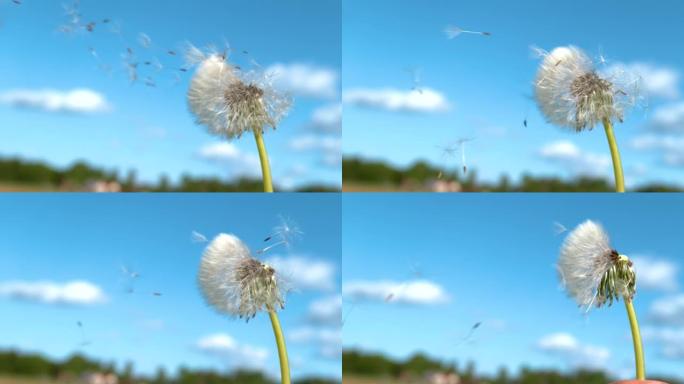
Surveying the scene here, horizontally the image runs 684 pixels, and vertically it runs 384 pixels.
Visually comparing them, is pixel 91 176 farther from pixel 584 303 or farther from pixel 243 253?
pixel 584 303

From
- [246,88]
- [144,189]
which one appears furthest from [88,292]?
[246,88]

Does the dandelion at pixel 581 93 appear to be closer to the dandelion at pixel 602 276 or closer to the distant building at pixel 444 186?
the dandelion at pixel 602 276

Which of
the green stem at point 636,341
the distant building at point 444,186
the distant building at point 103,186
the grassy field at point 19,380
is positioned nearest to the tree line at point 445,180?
the distant building at point 444,186

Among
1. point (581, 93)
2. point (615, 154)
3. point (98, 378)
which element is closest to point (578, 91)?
point (581, 93)

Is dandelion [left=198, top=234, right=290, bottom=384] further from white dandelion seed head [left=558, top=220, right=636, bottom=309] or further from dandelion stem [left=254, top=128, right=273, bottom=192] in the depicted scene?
white dandelion seed head [left=558, top=220, right=636, bottom=309]

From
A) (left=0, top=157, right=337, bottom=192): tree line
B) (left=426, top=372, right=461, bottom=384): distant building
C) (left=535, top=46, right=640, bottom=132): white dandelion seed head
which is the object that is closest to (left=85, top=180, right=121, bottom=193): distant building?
(left=0, top=157, right=337, bottom=192): tree line

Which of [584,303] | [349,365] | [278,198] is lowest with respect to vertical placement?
[349,365]

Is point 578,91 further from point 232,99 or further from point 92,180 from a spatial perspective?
point 92,180
